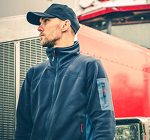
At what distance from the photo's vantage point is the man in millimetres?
1052

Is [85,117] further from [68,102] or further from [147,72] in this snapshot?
[147,72]

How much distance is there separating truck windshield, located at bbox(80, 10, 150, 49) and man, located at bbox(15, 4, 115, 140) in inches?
93.6

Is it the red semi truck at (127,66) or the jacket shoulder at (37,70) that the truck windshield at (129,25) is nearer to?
the red semi truck at (127,66)

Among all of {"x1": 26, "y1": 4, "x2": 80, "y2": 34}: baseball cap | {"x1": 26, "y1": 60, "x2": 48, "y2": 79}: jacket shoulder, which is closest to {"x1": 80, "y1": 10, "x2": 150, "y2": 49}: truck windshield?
{"x1": 26, "y1": 4, "x2": 80, "y2": 34}: baseball cap

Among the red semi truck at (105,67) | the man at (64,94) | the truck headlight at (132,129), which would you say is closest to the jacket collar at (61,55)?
the man at (64,94)

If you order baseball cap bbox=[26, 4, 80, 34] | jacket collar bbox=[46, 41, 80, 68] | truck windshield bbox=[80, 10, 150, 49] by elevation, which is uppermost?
truck windshield bbox=[80, 10, 150, 49]

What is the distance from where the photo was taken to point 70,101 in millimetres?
1070

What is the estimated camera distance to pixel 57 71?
1.17m

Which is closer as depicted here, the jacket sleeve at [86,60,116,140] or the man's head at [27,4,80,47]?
the jacket sleeve at [86,60,116,140]

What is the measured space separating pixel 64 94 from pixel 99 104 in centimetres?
17

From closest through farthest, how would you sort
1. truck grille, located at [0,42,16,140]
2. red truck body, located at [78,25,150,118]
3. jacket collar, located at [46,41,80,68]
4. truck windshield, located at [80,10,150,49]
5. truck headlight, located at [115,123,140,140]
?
jacket collar, located at [46,41,80,68], truck grille, located at [0,42,16,140], truck headlight, located at [115,123,140,140], red truck body, located at [78,25,150,118], truck windshield, located at [80,10,150,49]

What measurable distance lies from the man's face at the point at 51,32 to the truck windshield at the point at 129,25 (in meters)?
2.43

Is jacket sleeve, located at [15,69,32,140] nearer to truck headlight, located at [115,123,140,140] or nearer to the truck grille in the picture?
the truck grille

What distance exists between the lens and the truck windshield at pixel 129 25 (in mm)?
3460
